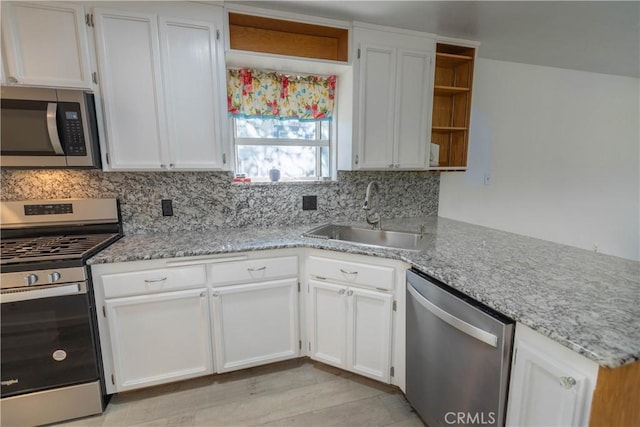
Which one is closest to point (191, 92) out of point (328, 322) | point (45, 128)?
point (45, 128)

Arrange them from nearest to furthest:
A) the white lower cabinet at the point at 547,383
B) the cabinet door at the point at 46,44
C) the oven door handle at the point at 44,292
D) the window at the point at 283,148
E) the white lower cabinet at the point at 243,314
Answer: the white lower cabinet at the point at 547,383
the oven door handle at the point at 44,292
the cabinet door at the point at 46,44
the white lower cabinet at the point at 243,314
the window at the point at 283,148

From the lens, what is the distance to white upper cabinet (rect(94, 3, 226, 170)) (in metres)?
1.65

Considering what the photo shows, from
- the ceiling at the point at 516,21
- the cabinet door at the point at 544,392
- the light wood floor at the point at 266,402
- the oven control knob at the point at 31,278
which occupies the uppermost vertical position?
the ceiling at the point at 516,21

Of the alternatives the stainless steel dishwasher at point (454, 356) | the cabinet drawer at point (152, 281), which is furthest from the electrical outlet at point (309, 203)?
the stainless steel dishwasher at point (454, 356)

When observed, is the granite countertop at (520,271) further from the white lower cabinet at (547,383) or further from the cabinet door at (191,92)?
the cabinet door at (191,92)

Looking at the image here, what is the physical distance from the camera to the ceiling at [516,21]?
176 cm

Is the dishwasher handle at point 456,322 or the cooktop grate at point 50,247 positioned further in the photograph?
the cooktop grate at point 50,247

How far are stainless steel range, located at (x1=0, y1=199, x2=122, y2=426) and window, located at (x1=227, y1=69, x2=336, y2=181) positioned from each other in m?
1.19

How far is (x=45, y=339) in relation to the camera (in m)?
1.47

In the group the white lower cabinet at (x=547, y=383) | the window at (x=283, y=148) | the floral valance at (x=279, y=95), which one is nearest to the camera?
the white lower cabinet at (x=547, y=383)

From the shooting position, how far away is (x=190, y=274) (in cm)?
167

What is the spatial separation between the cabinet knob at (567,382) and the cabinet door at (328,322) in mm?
1067

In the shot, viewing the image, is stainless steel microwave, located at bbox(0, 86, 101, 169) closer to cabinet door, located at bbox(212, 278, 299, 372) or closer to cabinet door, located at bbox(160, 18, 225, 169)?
→ cabinet door, located at bbox(160, 18, 225, 169)

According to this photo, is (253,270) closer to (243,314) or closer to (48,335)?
(243,314)
